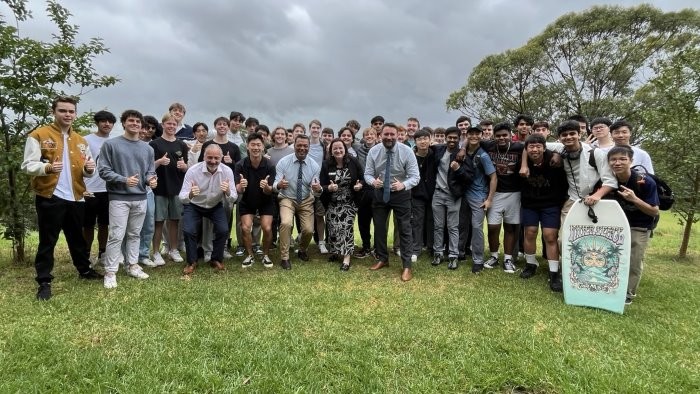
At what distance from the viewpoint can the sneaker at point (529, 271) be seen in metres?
6.48

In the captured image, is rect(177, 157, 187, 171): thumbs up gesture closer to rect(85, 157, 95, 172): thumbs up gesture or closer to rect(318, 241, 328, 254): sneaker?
rect(85, 157, 95, 172): thumbs up gesture

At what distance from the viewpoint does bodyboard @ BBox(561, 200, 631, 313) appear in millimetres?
4961

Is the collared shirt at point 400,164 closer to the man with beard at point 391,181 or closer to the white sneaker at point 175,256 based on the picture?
the man with beard at point 391,181

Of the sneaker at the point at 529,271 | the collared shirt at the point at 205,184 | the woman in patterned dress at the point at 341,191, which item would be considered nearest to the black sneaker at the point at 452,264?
the sneaker at the point at 529,271

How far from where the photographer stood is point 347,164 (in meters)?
7.14

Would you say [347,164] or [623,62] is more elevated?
[623,62]

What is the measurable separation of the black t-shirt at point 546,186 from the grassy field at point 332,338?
1315mm

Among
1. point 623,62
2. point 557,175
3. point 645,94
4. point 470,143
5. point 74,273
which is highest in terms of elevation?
point 623,62

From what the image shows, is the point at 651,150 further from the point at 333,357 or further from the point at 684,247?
the point at 333,357

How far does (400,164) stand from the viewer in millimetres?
6715

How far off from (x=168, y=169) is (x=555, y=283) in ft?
20.8

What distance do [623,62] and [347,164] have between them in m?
22.0

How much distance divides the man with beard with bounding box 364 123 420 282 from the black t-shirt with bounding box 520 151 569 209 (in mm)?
1775

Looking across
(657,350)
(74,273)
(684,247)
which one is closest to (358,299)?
(657,350)
